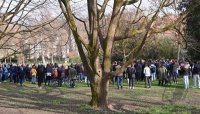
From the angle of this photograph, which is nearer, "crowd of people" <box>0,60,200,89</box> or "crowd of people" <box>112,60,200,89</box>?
"crowd of people" <box>112,60,200,89</box>

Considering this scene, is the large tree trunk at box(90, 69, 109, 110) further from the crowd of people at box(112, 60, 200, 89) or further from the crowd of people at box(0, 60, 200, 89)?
the crowd of people at box(0, 60, 200, 89)

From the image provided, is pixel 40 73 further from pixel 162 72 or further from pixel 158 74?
pixel 162 72

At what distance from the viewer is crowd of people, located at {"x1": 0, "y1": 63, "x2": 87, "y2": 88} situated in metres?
30.9

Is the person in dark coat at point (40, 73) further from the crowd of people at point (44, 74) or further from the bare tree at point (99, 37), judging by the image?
the bare tree at point (99, 37)

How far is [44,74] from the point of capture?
32281 mm

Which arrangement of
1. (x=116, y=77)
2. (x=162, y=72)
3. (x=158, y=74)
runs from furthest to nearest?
1. (x=158, y=74)
2. (x=162, y=72)
3. (x=116, y=77)

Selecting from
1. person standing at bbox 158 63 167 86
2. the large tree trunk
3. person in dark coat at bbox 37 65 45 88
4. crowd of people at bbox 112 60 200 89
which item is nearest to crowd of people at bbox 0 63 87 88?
person in dark coat at bbox 37 65 45 88

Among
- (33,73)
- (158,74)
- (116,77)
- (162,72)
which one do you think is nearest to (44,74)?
(33,73)

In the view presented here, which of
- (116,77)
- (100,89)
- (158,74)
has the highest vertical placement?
(158,74)

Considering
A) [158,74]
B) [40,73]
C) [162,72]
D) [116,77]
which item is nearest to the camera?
[116,77]

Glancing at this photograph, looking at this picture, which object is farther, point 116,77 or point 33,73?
point 33,73

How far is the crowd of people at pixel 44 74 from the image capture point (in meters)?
30.9

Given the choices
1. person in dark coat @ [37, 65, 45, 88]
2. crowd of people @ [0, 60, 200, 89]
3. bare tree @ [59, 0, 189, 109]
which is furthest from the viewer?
person in dark coat @ [37, 65, 45, 88]

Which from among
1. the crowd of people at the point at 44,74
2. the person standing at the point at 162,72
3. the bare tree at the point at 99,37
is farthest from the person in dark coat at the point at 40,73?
the bare tree at the point at 99,37
